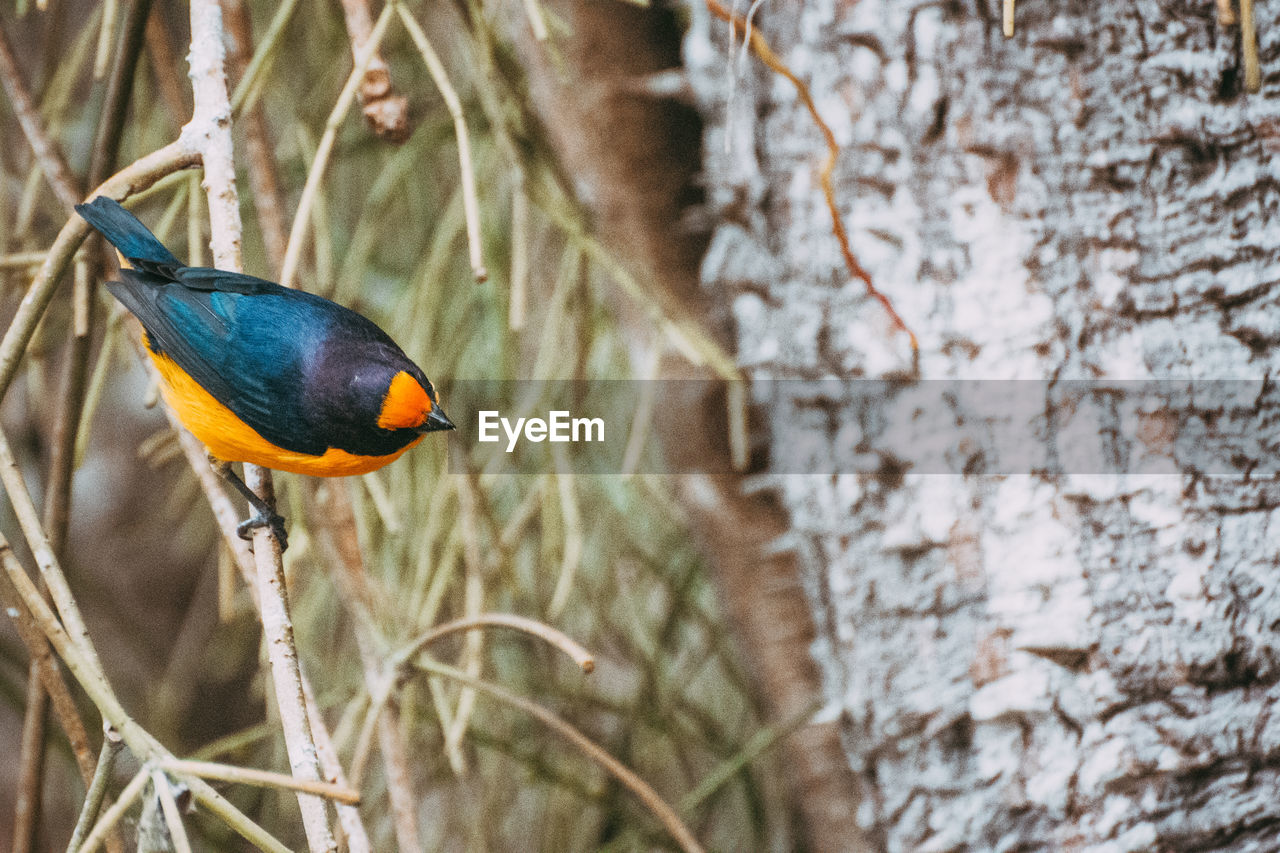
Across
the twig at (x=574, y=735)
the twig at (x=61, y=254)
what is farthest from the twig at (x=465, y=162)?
the twig at (x=574, y=735)

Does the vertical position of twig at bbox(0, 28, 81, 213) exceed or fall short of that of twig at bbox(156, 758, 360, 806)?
it exceeds it

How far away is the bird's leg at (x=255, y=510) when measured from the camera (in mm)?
486

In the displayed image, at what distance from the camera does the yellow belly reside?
447 mm

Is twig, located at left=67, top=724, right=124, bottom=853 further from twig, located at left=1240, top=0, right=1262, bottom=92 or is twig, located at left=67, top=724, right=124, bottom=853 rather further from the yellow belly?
twig, located at left=1240, top=0, right=1262, bottom=92

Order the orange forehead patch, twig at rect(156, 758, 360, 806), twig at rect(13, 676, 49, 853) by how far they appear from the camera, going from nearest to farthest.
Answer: twig at rect(156, 758, 360, 806) → the orange forehead patch → twig at rect(13, 676, 49, 853)

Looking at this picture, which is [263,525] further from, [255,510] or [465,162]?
[465,162]

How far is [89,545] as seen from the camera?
4.76ft

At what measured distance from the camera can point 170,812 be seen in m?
0.35

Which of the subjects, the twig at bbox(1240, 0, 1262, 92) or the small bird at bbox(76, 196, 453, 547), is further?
the twig at bbox(1240, 0, 1262, 92)

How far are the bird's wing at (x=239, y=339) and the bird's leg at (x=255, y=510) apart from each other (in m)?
0.06

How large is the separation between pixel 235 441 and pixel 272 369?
0.13 feet
